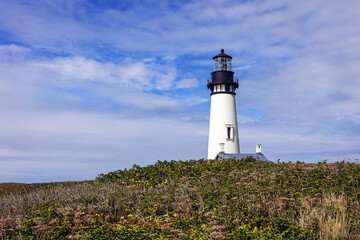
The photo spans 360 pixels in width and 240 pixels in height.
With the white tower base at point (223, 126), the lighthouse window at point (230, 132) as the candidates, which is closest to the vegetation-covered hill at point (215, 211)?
the white tower base at point (223, 126)

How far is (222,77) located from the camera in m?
35.0

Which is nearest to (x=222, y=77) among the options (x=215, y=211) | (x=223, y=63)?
(x=223, y=63)

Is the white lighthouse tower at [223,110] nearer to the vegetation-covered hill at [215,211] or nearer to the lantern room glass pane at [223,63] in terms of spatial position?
the lantern room glass pane at [223,63]

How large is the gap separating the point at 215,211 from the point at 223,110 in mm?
24567

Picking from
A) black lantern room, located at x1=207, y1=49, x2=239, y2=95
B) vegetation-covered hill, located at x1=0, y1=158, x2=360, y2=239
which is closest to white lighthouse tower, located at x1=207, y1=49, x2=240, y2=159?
black lantern room, located at x1=207, y1=49, x2=239, y2=95

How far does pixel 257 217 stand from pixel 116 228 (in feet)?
13.2

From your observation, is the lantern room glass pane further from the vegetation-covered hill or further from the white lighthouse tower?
the vegetation-covered hill

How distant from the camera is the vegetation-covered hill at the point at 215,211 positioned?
8875mm

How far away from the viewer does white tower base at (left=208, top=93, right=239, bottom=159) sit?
111 ft

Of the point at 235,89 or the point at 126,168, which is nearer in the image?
the point at 126,168

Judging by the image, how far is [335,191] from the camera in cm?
1252

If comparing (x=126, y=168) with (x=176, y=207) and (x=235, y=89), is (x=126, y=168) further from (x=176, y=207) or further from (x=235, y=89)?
(x=235, y=89)

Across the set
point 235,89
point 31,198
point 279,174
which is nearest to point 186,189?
point 279,174

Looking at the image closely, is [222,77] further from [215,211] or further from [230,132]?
[215,211]
